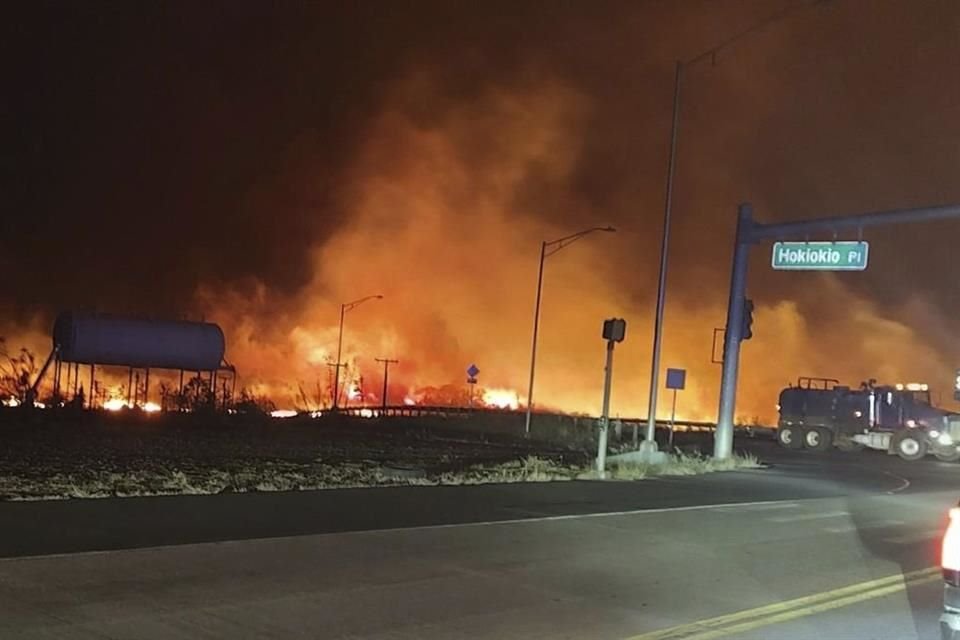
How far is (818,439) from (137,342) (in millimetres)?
29582

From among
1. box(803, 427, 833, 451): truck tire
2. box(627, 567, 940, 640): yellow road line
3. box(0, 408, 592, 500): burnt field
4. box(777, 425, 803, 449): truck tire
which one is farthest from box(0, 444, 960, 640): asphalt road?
box(777, 425, 803, 449): truck tire

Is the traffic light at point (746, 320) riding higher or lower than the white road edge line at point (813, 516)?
higher

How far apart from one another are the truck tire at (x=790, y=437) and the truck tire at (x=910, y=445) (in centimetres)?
420

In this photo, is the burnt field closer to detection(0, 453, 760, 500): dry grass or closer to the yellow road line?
detection(0, 453, 760, 500): dry grass

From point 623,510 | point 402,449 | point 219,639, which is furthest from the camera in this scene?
point 402,449

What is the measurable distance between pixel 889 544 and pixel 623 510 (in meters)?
3.77

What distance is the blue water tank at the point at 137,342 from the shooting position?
47.7 metres

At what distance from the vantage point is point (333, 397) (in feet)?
205

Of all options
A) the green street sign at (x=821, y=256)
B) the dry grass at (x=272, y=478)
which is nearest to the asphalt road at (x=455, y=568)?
the dry grass at (x=272, y=478)

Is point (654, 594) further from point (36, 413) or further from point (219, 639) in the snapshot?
point (36, 413)

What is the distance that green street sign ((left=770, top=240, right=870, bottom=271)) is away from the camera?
25.5 m

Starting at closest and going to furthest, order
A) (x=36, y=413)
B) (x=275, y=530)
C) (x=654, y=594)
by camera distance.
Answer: (x=654, y=594) < (x=275, y=530) < (x=36, y=413)

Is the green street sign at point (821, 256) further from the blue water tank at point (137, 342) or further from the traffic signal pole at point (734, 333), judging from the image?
the blue water tank at point (137, 342)

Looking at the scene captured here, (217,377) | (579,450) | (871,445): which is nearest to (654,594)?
(579,450)
